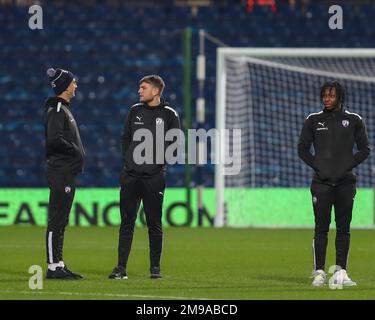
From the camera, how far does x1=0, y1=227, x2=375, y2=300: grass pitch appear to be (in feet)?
31.1

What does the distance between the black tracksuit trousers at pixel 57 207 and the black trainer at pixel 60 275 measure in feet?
0.30

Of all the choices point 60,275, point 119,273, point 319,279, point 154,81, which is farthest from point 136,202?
point 319,279

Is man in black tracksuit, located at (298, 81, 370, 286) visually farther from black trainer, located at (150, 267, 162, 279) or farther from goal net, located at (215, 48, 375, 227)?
goal net, located at (215, 48, 375, 227)

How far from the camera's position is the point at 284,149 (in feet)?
72.7

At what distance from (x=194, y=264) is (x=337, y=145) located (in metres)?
2.91

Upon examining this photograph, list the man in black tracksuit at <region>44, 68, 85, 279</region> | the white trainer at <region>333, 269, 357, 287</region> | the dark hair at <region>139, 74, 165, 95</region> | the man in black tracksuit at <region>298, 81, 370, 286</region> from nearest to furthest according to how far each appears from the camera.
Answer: the white trainer at <region>333, 269, 357, 287</region> < the man in black tracksuit at <region>298, 81, 370, 286</region> < the dark hair at <region>139, 74, 165, 95</region> < the man in black tracksuit at <region>44, 68, 85, 279</region>

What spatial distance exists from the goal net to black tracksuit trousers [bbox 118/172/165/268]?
906cm

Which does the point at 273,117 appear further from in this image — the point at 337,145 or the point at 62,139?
the point at 337,145

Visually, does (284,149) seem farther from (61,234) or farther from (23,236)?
(61,234)

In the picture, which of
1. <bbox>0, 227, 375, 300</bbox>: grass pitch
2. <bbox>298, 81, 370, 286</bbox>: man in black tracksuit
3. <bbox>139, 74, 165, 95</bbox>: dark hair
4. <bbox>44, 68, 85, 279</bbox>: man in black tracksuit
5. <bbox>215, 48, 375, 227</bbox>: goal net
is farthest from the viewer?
<bbox>215, 48, 375, 227</bbox>: goal net

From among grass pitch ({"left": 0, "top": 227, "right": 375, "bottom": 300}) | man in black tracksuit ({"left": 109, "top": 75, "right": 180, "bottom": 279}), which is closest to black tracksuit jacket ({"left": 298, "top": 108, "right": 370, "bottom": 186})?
grass pitch ({"left": 0, "top": 227, "right": 375, "bottom": 300})

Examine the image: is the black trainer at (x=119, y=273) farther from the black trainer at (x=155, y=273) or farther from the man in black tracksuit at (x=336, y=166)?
the man in black tracksuit at (x=336, y=166)

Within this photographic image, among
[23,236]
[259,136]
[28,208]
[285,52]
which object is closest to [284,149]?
[259,136]
